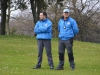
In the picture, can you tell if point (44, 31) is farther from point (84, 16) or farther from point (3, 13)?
point (84, 16)

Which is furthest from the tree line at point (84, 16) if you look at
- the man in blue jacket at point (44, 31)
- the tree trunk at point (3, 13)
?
the man in blue jacket at point (44, 31)

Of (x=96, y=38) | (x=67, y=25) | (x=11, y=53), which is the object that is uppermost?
(x=67, y=25)

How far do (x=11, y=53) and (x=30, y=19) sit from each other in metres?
46.4

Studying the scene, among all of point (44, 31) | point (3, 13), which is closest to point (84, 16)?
point (3, 13)

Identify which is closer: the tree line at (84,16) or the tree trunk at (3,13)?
the tree trunk at (3,13)

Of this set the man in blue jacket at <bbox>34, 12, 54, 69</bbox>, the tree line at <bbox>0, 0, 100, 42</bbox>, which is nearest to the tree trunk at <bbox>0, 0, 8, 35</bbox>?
the tree line at <bbox>0, 0, 100, 42</bbox>

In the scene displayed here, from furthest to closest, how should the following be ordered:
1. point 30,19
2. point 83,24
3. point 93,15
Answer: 1. point 30,19
2. point 93,15
3. point 83,24

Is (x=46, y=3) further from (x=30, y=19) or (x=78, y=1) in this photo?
(x=30, y=19)

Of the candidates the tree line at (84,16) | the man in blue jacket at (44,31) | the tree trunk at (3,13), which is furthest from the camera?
the tree line at (84,16)

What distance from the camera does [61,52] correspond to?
10984 mm

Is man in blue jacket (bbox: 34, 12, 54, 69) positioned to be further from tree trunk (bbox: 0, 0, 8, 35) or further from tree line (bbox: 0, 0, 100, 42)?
tree line (bbox: 0, 0, 100, 42)

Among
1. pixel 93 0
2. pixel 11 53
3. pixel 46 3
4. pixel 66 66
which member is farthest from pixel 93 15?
pixel 66 66

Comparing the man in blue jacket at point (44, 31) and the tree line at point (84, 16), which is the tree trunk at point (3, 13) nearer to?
the tree line at point (84, 16)

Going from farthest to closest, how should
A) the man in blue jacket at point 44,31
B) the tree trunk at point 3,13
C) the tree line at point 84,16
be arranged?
the tree line at point 84,16, the tree trunk at point 3,13, the man in blue jacket at point 44,31
